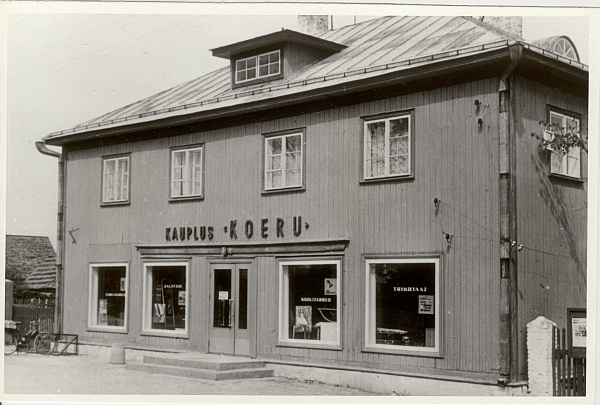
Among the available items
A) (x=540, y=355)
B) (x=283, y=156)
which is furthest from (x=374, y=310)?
(x=283, y=156)

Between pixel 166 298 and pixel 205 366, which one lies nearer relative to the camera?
pixel 205 366

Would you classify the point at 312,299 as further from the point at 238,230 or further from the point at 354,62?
the point at 354,62

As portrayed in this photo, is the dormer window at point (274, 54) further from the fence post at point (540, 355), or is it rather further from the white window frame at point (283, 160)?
the fence post at point (540, 355)

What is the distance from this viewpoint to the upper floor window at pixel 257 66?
65.6 ft

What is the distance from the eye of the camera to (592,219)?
14.2m

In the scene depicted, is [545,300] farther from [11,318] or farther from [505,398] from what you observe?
[11,318]

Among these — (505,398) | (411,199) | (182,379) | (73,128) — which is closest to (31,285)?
(73,128)

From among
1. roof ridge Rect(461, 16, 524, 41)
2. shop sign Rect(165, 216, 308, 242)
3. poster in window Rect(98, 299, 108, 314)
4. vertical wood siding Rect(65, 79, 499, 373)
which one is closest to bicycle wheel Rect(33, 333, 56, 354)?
vertical wood siding Rect(65, 79, 499, 373)

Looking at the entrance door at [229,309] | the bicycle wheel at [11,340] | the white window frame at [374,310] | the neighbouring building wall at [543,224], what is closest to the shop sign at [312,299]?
Answer: the white window frame at [374,310]

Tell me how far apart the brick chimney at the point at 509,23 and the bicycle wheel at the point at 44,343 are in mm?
13615

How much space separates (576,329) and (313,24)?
352 inches

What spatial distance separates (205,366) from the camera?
18.3 metres

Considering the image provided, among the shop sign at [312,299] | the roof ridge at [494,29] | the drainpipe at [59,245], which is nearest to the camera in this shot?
the roof ridge at [494,29]

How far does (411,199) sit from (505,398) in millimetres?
4027
